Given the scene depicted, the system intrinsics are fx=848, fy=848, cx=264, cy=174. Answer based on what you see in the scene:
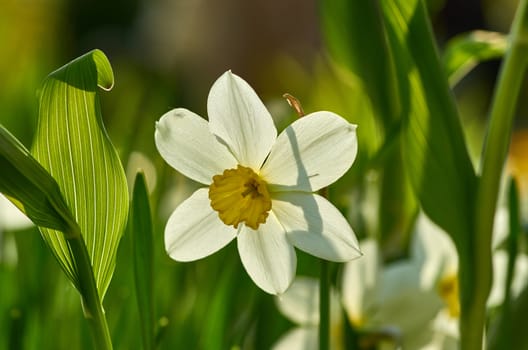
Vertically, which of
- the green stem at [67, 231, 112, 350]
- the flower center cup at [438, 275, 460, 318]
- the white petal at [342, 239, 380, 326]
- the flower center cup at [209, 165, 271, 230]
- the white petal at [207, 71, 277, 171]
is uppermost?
the white petal at [207, 71, 277, 171]

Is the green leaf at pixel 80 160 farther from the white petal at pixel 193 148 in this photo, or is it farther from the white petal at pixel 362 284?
the white petal at pixel 362 284

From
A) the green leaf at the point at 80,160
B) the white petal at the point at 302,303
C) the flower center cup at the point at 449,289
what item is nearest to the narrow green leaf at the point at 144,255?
the green leaf at the point at 80,160

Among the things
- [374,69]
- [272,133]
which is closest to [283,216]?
[272,133]

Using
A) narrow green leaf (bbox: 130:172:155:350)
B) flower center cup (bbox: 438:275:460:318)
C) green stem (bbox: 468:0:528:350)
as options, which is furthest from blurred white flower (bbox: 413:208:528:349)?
narrow green leaf (bbox: 130:172:155:350)

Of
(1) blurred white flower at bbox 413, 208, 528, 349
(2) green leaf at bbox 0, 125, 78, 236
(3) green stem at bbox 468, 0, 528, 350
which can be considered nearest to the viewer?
(2) green leaf at bbox 0, 125, 78, 236

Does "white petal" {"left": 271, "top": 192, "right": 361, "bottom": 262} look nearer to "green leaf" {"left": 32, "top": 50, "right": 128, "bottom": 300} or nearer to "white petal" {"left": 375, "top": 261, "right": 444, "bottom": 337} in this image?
"green leaf" {"left": 32, "top": 50, "right": 128, "bottom": 300}

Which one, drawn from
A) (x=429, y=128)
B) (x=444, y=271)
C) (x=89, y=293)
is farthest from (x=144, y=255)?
(x=444, y=271)
